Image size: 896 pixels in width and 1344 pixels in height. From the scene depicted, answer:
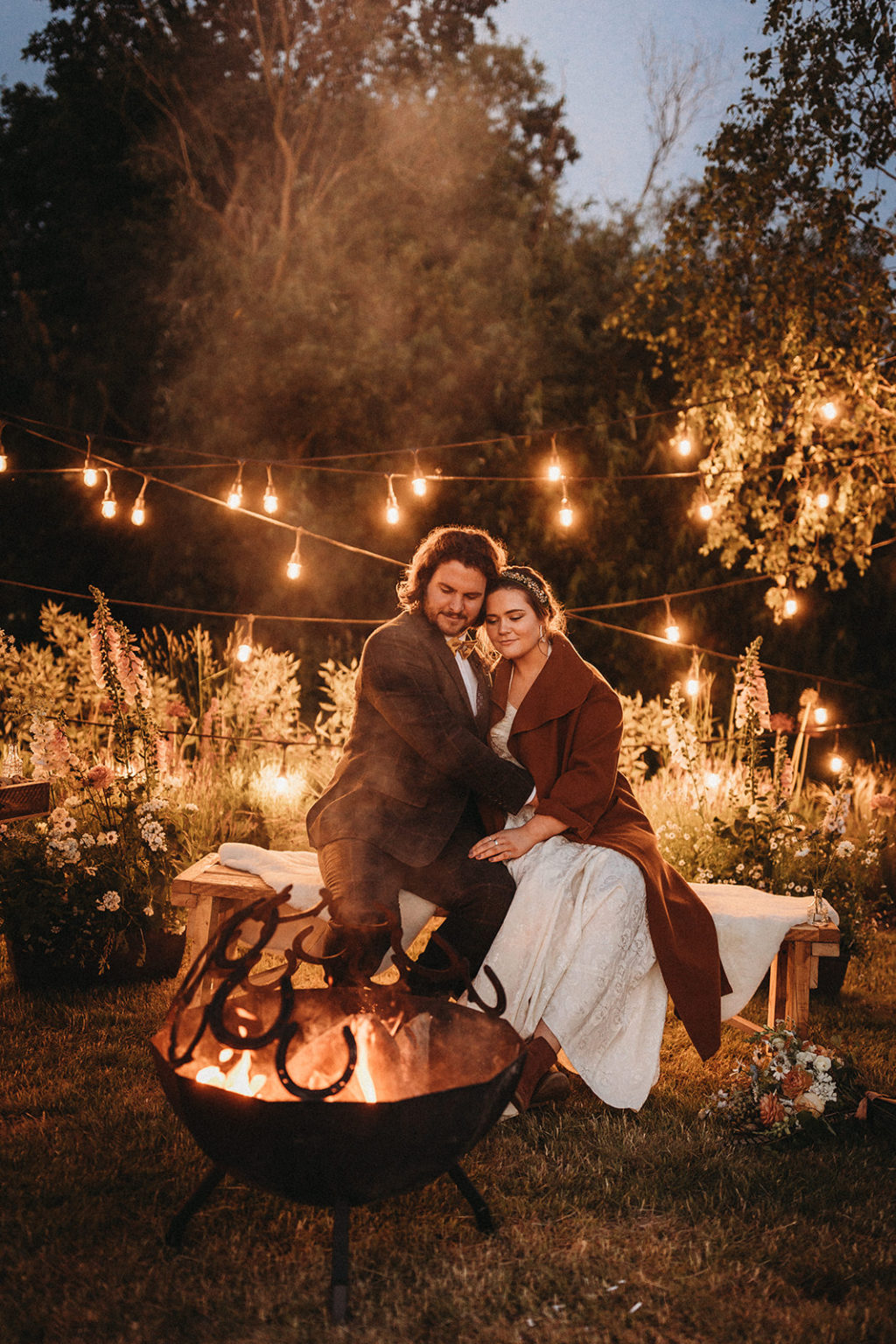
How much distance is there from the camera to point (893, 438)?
6656 mm

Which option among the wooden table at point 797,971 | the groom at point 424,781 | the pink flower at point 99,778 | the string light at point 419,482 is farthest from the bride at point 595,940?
the string light at point 419,482

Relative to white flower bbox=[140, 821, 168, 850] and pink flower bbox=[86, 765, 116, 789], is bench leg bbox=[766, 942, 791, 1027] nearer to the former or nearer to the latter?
white flower bbox=[140, 821, 168, 850]

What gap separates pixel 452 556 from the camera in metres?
3.47

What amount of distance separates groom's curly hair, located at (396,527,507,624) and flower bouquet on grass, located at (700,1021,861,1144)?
1663 millimetres

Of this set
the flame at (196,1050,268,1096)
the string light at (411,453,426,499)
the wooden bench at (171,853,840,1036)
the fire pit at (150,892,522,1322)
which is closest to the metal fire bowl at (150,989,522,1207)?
the fire pit at (150,892,522,1322)

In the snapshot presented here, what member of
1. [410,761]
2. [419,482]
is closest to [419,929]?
[410,761]

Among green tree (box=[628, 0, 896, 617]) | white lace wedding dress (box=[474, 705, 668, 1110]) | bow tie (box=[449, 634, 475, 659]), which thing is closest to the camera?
white lace wedding dress (box=[474, 705, 668, 1110])

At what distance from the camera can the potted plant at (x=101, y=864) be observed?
3.82 metres

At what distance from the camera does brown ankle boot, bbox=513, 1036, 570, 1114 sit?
117 inches

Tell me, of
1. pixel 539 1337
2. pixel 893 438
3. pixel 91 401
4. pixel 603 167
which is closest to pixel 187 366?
pixel 91 401

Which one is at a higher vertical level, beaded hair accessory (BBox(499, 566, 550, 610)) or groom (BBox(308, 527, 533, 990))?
beaded hair accessory (BBox(499, 566, 550, 610))

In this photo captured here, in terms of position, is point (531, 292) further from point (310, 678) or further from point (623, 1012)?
point (623, 1012)

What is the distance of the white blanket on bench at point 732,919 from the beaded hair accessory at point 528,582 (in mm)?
1055

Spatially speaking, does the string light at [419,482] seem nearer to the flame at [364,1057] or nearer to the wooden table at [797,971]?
the wooden table at [797,971]
